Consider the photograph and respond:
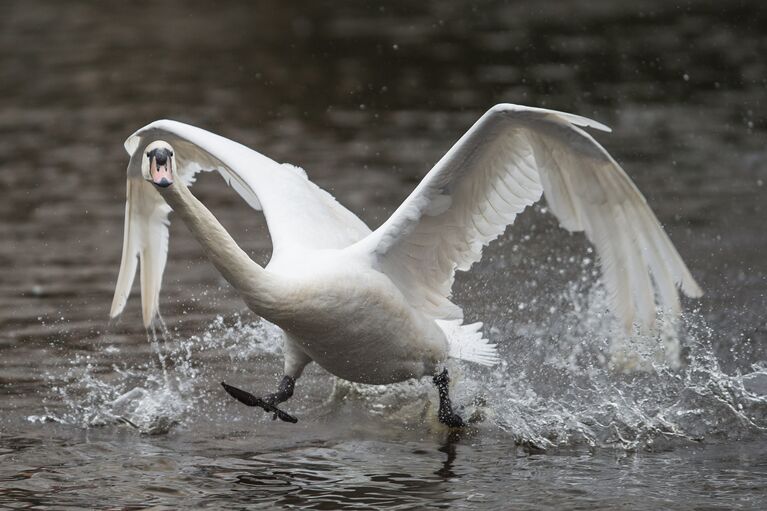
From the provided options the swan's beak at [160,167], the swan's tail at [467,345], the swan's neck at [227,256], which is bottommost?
the swan's tail at [467,345]

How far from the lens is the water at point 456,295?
753 centimetres

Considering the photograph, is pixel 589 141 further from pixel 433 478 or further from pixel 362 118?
pixel 362 118

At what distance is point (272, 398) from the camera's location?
319 inches

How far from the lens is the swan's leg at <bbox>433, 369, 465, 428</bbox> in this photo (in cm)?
838

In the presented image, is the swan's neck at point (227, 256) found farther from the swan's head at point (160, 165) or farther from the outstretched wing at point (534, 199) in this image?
the outstretched wing at point (534, 199)

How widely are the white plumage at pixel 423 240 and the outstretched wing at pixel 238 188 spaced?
0.01 meters

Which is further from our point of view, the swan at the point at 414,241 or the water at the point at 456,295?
the water at the point at 456,295

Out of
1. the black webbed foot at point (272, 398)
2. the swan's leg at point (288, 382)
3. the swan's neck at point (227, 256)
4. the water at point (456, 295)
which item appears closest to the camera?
the swan's neck at point (227, 256)

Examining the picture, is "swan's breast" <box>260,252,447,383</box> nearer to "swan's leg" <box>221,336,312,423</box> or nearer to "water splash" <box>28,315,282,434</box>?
"swan's leg" <box>221,336,312,423</box>

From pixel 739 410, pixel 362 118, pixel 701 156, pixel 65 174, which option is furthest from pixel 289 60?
pixel 739 410

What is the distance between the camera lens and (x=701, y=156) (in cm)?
1457

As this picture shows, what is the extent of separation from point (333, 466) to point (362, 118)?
1006cm

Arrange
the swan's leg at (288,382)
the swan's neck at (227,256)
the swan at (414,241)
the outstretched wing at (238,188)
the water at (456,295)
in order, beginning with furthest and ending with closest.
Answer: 1. the outstretched wing at (238,188)
2. the swan's leg at (288,382)
3. the water at (456,295)
4. the swan at (414,241)
5. the swan's neck at (227,256)

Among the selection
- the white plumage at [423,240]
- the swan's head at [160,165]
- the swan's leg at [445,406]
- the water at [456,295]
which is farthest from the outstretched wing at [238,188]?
the swan's head at [160,165]
